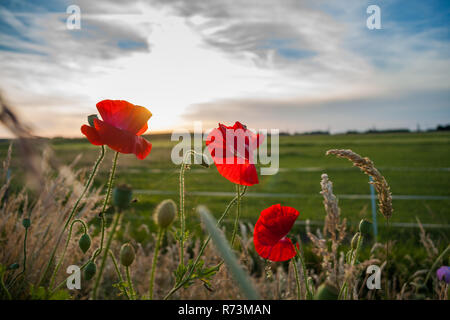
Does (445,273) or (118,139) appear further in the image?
(445,273)

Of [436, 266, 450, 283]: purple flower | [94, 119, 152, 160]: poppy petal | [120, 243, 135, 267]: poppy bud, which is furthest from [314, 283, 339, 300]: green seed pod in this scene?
[436, 266, 450, 283]: purple flower

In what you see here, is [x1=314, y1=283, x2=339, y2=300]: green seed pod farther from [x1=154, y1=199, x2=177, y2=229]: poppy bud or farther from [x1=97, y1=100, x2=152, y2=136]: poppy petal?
[x1=97, y1=100, x2=152, y2=136]: poppy petal

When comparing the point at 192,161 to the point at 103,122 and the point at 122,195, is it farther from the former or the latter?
the point at 122,195

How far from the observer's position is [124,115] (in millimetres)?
765

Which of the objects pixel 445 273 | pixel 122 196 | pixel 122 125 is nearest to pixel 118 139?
pixel 122 125

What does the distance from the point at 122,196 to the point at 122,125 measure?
0.33 meters

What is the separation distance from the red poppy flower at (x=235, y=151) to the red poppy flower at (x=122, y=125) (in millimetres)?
143

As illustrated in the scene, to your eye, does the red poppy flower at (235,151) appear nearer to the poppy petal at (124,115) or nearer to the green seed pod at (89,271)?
the poppy petal at (124,115)

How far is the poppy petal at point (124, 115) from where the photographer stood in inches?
30.1

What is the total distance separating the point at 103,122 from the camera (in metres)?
0.76

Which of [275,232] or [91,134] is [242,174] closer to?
[275,232]

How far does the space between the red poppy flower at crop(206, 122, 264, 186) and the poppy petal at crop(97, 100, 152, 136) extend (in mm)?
147
